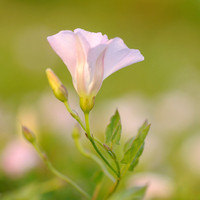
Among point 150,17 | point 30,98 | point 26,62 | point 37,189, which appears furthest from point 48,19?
point 37,189

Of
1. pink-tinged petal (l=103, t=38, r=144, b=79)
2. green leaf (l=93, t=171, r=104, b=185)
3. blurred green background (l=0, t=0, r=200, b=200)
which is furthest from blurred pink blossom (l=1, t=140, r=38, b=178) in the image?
pink-tinged petal (l=103, t=38, r=144, b=79)

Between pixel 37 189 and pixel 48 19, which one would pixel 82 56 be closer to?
pixel 37 189

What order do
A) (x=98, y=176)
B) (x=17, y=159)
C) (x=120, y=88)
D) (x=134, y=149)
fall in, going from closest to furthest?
(x=134, y=149) → (x=98, y=176) → (x=17, y=159) → (x=120, y=88)

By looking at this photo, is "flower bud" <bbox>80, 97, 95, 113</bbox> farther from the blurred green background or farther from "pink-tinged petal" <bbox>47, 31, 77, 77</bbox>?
the blurred green background

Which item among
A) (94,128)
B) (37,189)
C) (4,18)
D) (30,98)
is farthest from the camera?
(4,18)

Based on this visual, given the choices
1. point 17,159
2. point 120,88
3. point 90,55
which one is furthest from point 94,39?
point 120,88

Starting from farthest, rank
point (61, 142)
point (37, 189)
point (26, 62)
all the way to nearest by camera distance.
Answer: point (26, 62)
point (61, 142)
point (37, 189)

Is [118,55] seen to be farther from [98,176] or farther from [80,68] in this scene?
[98,176]
